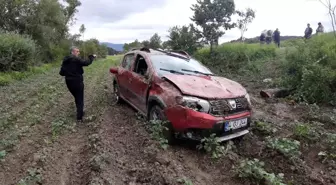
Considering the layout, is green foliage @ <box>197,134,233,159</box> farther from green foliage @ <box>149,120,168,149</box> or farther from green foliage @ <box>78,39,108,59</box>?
green foliage @ <box>78,39,108,59</box>

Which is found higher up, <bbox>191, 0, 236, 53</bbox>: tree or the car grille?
<bbox>191, 0, 236, 53</bbox>: tree

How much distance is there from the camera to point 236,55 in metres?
20.2

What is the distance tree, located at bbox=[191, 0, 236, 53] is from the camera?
22.1 meters

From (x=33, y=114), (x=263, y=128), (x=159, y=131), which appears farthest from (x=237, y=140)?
(x=33, y=114)

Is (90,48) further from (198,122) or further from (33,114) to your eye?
(198,122)

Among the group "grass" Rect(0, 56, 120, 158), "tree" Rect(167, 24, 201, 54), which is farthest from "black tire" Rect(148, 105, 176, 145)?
"tree" Rect(167, 24, 201, 54)

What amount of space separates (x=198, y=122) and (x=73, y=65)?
3.65 m

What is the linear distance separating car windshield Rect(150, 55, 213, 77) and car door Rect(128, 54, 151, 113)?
9.0 inches

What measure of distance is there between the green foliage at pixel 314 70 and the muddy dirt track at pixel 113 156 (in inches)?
A: 86.4

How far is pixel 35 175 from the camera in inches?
169

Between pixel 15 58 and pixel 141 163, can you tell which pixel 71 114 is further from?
pixel 15 58

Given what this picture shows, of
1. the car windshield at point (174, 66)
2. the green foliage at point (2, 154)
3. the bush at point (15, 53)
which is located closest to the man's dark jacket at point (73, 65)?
the car windshield at point (174, 66)

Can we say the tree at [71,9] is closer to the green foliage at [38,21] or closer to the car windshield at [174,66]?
the green foliage at [38,21]

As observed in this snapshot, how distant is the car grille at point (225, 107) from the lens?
197 inches
